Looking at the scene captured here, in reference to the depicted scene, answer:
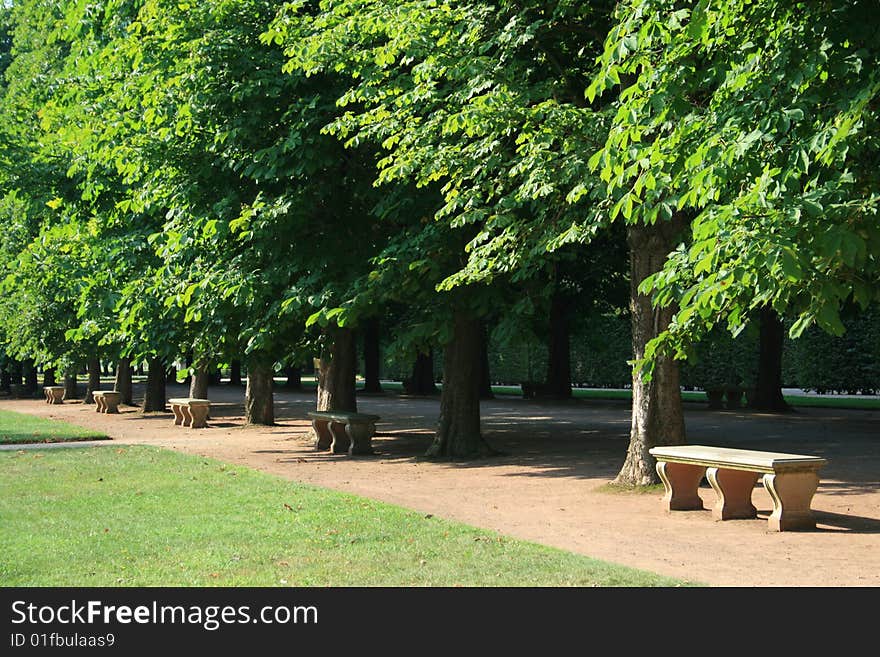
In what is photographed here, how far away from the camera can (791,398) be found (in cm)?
3284

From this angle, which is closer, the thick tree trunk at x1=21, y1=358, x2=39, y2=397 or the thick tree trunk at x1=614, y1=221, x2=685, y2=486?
the thick tree trunk at x1=614, y1=221, x2=685, y2=486

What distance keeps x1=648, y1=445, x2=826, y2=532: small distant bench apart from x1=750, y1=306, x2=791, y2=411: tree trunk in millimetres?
16468

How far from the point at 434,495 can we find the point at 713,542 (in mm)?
4140

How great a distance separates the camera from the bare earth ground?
27.0ft

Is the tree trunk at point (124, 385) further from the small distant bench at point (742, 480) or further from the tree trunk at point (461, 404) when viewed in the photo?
the small distant bench at point (742, 480)

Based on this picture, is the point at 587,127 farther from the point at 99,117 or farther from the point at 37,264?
the point at 37,264

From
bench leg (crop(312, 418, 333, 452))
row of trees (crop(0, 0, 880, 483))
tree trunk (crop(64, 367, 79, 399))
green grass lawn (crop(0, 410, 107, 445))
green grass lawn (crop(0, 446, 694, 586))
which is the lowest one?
green grass lawn (crop(0, 446, 694, 586))

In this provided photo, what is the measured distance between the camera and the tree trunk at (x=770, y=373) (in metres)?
26.6

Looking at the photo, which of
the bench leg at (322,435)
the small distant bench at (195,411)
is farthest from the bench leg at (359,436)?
the small distant bench at (195,411)

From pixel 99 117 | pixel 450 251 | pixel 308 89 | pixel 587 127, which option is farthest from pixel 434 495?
pixel 99 117

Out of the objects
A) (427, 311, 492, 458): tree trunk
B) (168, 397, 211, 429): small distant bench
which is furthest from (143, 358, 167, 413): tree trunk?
(427, 311, 492, 458): tree trunk

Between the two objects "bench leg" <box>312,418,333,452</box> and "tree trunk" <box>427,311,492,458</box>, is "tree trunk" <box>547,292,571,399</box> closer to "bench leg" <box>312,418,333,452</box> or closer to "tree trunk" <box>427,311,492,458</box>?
"bench leg" <box>312,418,333,452</box>

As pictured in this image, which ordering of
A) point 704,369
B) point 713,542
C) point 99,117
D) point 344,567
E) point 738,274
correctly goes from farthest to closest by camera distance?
point 704,369
point 99,117
point 713,542
point 344,567
point 738,274

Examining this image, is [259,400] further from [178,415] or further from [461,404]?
[461,404]
